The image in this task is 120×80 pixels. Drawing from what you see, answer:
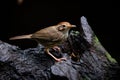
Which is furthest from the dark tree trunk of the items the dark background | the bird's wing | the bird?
the dark background

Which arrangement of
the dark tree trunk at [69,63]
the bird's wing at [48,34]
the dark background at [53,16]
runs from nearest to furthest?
the dark tree trunk at [69,63] → the bird's wing at [48,34] → the dark background at [53,16]

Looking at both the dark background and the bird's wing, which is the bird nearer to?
the bird's wing

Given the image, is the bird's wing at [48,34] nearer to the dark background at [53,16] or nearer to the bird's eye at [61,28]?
the bird's eye at [61,28]

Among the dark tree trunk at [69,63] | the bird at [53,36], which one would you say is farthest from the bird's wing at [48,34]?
the dark tree trunk at [69,63]

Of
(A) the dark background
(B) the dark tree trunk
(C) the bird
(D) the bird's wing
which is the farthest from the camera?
(A) the dark background

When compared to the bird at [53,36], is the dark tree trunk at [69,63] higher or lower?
lower

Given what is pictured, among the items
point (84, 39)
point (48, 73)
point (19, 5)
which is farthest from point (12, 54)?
point (19, 5)
